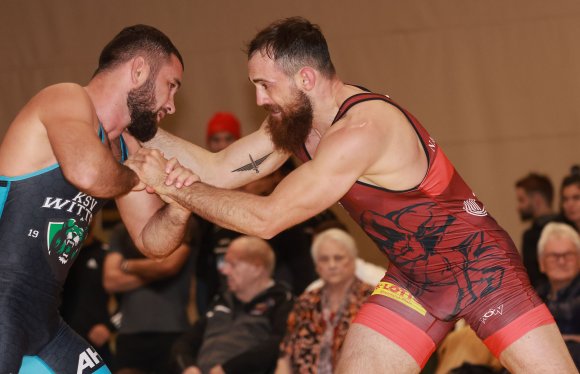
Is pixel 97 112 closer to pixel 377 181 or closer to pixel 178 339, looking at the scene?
pixel 377 181

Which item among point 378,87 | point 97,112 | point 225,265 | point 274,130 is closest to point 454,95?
point 378,87

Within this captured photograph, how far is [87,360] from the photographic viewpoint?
12.4ft

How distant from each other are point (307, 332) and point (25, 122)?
257 cm

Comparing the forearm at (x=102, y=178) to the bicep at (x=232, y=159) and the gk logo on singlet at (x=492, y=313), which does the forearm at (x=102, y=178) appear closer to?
the bicep at (x=232, y=159)

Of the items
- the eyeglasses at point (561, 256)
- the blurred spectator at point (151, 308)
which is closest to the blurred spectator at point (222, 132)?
the blurred spectator at point (151, 308)

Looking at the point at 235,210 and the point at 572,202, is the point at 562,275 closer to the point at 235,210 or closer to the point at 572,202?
the point at 572,202

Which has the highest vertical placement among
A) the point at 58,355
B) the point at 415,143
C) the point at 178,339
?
the point at 415,143

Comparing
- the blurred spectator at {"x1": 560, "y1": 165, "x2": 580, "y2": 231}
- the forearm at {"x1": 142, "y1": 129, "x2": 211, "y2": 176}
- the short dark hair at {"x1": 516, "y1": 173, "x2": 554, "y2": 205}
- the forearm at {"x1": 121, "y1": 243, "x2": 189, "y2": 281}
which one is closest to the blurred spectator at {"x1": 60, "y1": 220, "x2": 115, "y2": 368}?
the forearm at {"x1": 121, "y1": 243, "x2": 189, "y2": 281}

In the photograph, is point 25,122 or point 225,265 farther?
point 225,265

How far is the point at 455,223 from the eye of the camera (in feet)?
13.1

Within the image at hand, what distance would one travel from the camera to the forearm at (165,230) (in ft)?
14.1

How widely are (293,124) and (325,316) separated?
187 cm

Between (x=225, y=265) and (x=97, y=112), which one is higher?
(x=97, y=112)

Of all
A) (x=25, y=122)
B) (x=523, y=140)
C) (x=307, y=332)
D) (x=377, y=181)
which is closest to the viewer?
(x=25, y=122)
